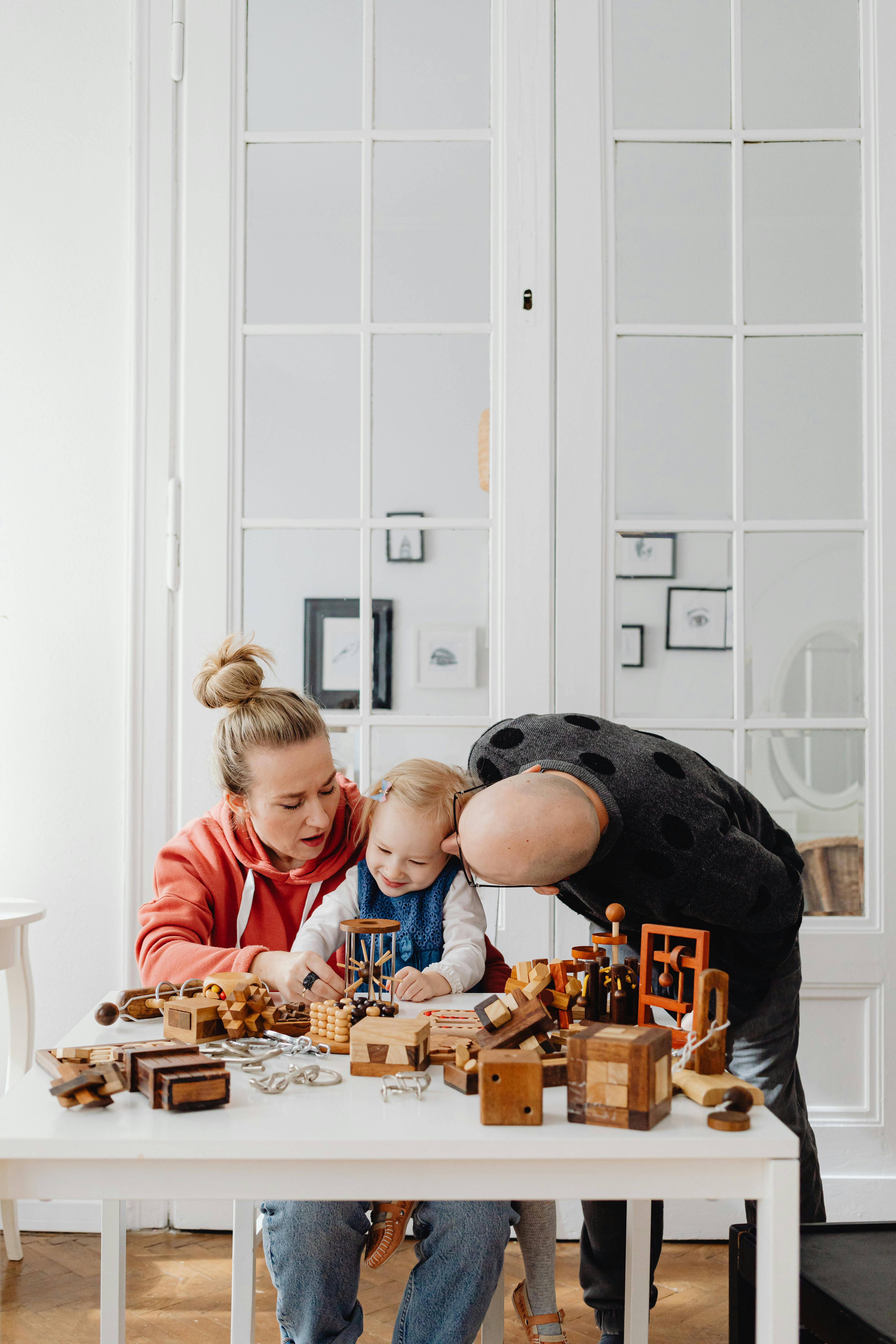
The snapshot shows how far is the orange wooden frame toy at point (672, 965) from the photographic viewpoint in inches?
50.4

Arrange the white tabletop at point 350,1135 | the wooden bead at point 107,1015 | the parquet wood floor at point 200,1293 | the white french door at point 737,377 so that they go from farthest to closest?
the white french door at point 737,377
the parquet wood floor at point 200,1293
the wooden bead at point 107,1015
the white tabletop at point 350,1135

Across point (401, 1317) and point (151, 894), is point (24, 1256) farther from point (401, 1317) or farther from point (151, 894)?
point (401, 1317)

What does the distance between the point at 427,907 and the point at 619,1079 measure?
0.81 metres

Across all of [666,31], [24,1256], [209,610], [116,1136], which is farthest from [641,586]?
[24,1256]

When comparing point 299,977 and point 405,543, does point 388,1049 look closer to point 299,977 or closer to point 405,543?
point 299,977

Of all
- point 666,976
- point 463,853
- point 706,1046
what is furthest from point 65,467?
point 706,1046

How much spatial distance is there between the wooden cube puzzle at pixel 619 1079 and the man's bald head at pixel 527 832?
20 centimetres

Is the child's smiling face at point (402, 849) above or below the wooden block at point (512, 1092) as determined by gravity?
above

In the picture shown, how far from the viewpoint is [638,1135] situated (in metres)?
1.04

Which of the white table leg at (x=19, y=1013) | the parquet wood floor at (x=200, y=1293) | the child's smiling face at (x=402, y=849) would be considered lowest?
the parquet wood floor at (x=200, y=1293)

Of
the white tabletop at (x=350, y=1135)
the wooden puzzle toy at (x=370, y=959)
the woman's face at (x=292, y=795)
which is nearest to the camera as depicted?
the white tabletop at (x=350, y=1135)

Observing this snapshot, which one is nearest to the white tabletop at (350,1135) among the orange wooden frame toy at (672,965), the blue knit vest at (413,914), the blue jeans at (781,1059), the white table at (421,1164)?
the white table at (421,1164)

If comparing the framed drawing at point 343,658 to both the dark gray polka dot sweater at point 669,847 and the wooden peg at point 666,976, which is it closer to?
the dark gray polka dot sweater at point 669,847

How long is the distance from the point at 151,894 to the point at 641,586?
1.35 m
